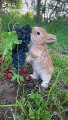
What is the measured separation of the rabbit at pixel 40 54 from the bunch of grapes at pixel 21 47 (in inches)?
1.8

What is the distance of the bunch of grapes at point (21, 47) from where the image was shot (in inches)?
112

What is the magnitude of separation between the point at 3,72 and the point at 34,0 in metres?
4.69

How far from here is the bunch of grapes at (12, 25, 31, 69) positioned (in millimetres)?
2850

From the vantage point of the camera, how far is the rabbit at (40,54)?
9.35 feet

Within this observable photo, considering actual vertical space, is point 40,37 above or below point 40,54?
above

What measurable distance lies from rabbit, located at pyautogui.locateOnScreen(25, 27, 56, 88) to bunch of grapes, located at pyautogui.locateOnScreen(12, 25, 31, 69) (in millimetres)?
46

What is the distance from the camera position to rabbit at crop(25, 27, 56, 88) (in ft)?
9.35

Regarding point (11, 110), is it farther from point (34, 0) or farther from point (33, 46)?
point (34, 0)

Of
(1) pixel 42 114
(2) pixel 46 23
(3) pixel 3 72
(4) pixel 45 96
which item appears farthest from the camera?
(2) pixel 46 23

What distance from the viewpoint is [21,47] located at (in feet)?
9.58

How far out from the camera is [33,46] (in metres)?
2.88

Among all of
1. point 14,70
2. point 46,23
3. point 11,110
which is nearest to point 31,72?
point 14,70

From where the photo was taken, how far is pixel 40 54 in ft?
9.33

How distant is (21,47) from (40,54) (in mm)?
182
